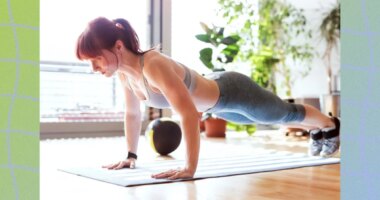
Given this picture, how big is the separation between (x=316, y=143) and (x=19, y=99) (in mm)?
1829

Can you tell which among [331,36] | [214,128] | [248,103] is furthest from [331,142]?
[331,36]

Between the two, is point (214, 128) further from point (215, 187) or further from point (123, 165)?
point (215, 187)

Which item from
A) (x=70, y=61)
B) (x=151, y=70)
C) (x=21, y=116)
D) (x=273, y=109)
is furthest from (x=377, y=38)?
(x=70, y=61)

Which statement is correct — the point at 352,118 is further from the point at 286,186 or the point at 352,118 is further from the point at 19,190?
the point at 286,186

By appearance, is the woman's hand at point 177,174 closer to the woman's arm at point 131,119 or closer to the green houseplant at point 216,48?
→ the woman's arm at point 131,119

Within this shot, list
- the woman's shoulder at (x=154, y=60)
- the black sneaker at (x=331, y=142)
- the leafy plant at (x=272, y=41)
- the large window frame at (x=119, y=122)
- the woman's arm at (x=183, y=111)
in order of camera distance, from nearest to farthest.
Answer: the woman's arm at (x=183, y=111), the woman's shoulder at (x=154, y=60), the black sneaker at (x=331, y=142), the large window frame at (x=119, y=122), the leafy plant at (x=272, y=41)

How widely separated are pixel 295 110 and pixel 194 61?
1439mm

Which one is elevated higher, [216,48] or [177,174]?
[216,48]

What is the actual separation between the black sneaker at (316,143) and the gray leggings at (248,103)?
0.16m

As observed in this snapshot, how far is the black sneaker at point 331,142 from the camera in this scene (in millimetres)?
2312

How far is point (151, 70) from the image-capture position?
5.91ft

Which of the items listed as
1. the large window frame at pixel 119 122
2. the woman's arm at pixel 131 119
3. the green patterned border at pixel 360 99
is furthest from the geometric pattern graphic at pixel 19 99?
the large window frame at pixel 119 122

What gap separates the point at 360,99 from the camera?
89cm

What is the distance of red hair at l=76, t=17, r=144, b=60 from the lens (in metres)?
1.75
